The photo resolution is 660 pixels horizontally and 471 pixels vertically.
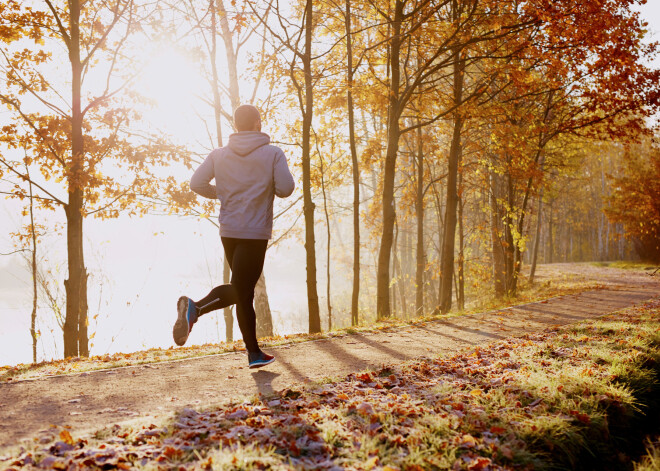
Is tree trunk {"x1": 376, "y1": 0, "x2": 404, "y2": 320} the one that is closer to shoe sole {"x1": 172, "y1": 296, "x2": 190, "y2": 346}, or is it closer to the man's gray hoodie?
the man's gray hoodie

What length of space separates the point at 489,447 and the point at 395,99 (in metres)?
8.89

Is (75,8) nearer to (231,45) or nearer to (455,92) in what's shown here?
(231,45)

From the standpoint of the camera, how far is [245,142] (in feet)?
14.5

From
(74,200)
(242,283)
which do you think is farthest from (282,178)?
(74,200)

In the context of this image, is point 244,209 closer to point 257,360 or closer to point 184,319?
point 184,319

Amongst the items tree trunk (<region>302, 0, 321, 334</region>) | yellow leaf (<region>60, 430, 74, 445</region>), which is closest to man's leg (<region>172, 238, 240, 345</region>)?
yellow leaf (<region>60, 430, 74, 445</region>)

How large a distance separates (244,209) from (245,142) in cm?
61

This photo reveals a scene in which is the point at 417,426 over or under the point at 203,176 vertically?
under

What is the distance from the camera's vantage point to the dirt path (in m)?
3.21

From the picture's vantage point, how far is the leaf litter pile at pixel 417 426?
252cm

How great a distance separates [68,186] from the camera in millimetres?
8836

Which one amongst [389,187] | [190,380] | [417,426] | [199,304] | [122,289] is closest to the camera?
[417,426]

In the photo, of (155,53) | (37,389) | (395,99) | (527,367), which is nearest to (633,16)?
(395,99)

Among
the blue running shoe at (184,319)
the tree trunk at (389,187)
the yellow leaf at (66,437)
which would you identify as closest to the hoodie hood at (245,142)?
the blue running shoe at (184,319)
